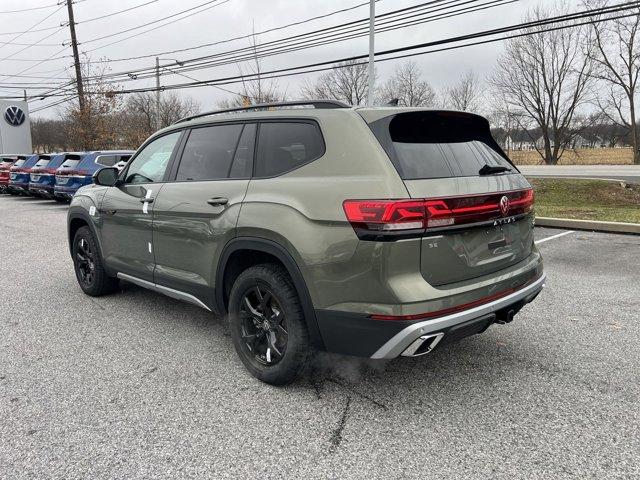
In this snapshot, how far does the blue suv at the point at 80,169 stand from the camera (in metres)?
13.9

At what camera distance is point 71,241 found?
5.50 meters

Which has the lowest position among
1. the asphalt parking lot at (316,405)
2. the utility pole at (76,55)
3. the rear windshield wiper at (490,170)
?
the asphalt parking lot at (316,405)

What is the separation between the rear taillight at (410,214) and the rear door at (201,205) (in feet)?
3.21

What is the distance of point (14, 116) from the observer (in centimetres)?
3644

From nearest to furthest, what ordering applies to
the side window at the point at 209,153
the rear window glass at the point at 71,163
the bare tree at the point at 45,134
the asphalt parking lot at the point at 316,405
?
the asphalt parking lot at the point at 316,405 < the side window at the point at 209,153 < the rear window glass at the point at 71,163 < the bare tree at the point at 45,134

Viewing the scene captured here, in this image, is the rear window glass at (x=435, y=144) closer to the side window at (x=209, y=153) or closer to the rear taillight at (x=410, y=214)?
the rear taillight at (x=410, y=214)

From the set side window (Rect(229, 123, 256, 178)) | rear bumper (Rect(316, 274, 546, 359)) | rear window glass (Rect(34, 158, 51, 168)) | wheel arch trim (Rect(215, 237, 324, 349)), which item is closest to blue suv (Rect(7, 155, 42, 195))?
rear window glass (Rect(34, 158, 51, 168))

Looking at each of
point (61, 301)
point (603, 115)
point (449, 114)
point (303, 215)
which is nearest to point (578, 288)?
point (449, 114)

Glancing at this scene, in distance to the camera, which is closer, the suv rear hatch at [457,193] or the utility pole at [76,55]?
the suv rear hatch at [457,193]

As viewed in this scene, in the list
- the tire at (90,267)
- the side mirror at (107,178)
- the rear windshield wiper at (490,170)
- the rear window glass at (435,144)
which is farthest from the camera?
the tire at (90,267)

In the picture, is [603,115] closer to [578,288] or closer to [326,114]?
[578,288]

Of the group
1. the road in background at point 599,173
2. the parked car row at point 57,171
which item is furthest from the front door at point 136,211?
the road in background at point 599,173

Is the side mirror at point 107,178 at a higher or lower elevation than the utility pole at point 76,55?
lower

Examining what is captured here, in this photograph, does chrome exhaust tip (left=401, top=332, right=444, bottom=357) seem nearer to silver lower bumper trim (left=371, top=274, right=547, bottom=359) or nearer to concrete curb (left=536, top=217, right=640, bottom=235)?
silver lower bumper trim (left=371, top=274, right=547, bottom=359)
